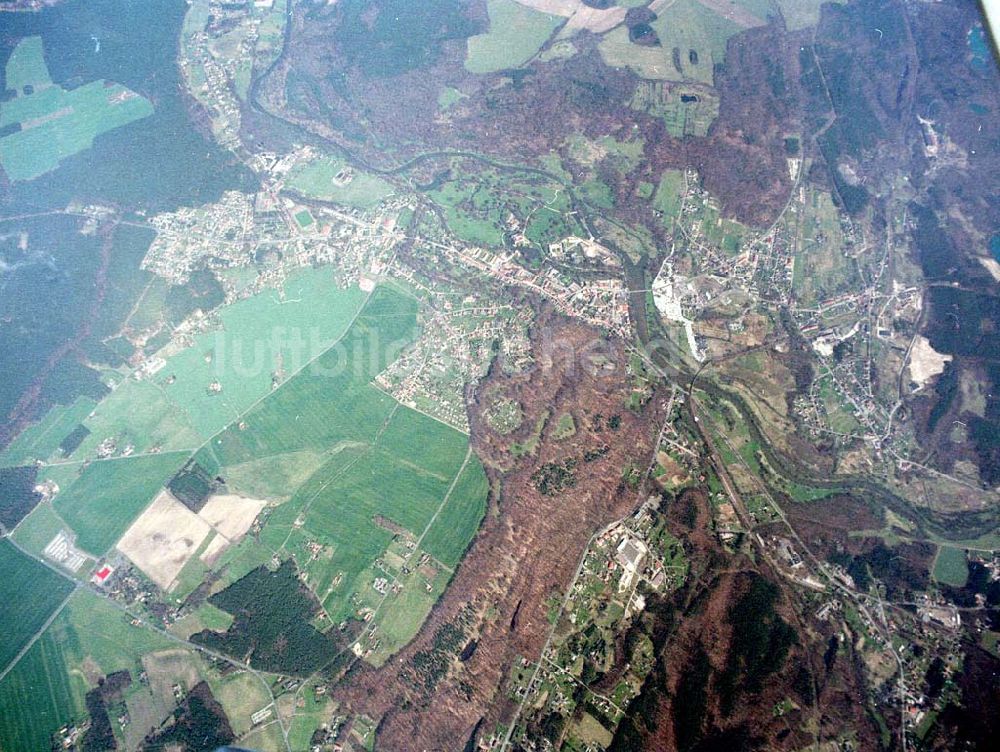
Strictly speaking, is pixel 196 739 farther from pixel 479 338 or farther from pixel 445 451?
pixel 479 338

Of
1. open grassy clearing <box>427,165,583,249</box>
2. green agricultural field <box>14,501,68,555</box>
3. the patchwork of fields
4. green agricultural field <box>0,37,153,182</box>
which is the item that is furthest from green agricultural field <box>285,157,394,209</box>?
green agricultural field <box>14,501,68,555</box>

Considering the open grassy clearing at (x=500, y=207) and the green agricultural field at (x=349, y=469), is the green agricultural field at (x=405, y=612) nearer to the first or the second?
the green agricultural field at (x=349, y=469)

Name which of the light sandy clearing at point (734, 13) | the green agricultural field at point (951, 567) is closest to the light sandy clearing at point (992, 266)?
the green agricultural field at point (951, 567)

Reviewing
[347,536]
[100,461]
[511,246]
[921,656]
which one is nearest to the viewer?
[921,656]

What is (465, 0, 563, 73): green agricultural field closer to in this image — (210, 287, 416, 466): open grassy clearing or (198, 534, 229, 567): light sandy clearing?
(210, 287, 416, 466): open grassy clearing

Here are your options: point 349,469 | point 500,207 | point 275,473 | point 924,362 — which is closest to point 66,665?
point 275,473

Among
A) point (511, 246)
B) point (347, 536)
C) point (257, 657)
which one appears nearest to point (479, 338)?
point (511, 246)

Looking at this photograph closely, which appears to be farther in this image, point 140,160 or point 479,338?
point 140,160
